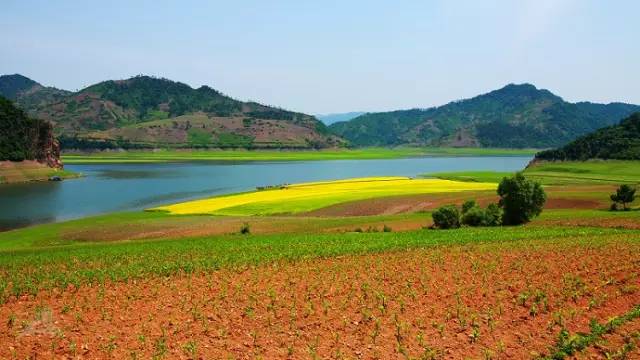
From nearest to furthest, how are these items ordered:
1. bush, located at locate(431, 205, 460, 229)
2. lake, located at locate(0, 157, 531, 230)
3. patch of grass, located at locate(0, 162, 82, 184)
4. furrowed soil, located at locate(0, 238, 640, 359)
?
1. furrowed soil, located at locate(0, 238, 640, 359)
2. bush, located at locate(431, 205, 460, 229)
3. lake, located at locate(0, 157, 531, 230)
4. patch of grass, located at locate(0, 162, 82, 184)

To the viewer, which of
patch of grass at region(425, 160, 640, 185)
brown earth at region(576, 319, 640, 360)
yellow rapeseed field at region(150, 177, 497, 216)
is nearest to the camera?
brown earth at region(576, 319, 640, 360)

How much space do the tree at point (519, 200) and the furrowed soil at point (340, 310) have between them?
63.5 feet

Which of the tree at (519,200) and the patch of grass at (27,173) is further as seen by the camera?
the patch of grass at (27,173)

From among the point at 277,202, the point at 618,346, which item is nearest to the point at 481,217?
the point at 277,202

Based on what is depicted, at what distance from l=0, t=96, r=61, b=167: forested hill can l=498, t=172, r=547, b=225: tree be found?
13554 cm

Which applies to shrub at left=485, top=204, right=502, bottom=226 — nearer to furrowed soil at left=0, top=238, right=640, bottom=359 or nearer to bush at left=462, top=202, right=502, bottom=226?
bush at left=462, top=202, right=502, bottom=226

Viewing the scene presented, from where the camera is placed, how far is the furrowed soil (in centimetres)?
1677

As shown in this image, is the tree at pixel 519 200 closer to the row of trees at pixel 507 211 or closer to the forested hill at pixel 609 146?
the row of trees at pixel 507 211

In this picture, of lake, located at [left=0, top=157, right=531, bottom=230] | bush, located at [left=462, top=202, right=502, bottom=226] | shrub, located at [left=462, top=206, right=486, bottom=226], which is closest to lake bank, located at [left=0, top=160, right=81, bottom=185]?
lake, located at [left=0, top=157, right=531, bottom=230]

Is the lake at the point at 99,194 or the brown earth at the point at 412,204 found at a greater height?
the brown earth at the point at 412,204

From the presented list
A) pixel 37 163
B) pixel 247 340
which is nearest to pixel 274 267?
pixel 247 340

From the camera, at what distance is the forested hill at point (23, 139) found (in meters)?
145

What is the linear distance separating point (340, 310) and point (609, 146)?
13238cm

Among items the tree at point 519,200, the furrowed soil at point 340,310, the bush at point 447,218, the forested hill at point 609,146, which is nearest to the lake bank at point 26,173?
the bush at point 447,218
